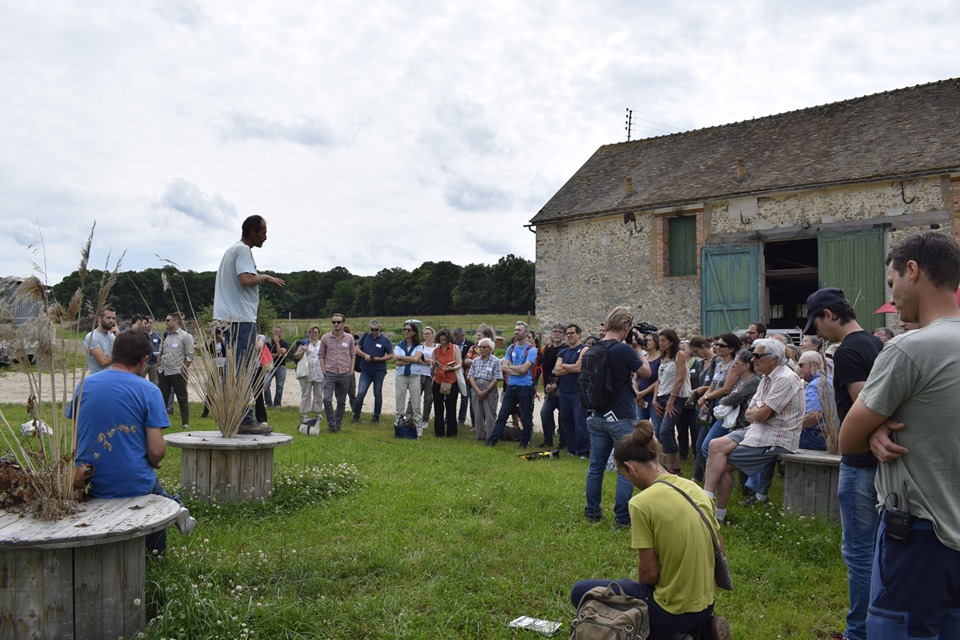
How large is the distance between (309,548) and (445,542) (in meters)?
1.00

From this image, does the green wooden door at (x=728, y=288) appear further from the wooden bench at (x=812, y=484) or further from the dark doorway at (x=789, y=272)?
the wooden bench at (x=812, y=484)

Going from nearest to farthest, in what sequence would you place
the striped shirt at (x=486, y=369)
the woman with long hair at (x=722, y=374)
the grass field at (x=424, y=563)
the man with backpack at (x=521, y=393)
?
the grass field at (x=424, y=563) < the woman with long hair at (x=722, y=374) < the man with backpack at (x=521, y=393) < the striped shirt at (x=486, y=369)

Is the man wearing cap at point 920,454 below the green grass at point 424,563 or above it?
above

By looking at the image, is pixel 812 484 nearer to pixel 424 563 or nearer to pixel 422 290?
pixel 424 563

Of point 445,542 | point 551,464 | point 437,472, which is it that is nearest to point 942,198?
point 551,464

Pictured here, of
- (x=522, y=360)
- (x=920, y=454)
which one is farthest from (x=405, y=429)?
(x=920, y=454)

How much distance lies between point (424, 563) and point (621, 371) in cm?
224

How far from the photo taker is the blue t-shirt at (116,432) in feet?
12.8

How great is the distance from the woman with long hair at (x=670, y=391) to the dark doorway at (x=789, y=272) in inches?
335

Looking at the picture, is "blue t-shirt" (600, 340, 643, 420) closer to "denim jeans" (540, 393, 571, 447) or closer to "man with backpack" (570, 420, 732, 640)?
"man with backpack" (570, 420, 732, 640)

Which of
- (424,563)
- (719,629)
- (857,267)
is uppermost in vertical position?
(857,267)

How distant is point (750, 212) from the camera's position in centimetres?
Answer: 1612

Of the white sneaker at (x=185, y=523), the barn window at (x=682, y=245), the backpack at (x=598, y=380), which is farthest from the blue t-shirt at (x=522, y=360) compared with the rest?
the barn window at (x=682, y=245)

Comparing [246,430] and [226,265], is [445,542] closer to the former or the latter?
[246,430]
